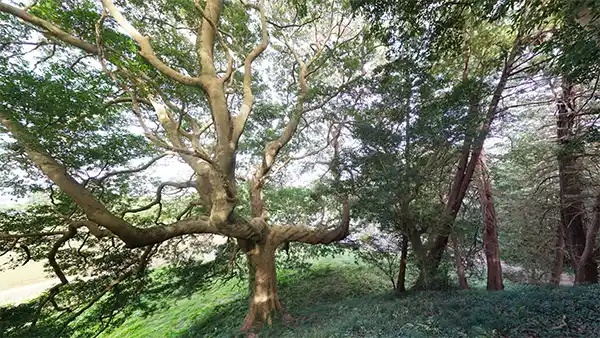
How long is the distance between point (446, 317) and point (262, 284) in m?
3.49

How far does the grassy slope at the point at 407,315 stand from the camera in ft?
9.62

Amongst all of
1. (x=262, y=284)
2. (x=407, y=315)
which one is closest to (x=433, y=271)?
(x=407, y=315)

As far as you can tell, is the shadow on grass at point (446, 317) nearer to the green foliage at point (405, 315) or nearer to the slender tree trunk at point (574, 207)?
the green foliage at point (405, 315)

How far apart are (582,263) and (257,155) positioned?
9.68 metres

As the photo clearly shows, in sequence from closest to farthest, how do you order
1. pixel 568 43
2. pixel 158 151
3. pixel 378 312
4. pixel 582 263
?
pixel 568 43
pixel 378 312
pixel 158 151
pixel 582 263

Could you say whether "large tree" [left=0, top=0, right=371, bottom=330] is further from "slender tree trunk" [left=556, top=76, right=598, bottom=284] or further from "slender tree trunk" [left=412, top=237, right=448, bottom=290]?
"slender tree trunk" [left=556, top=76, right=598, bottom=284]

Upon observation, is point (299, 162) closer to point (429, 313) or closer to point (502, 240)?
point (429, 313)

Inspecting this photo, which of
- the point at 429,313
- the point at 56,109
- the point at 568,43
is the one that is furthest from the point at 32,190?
the point at 568,43

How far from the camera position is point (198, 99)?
5.73m

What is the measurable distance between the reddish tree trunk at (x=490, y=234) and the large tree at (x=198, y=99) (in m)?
3.97

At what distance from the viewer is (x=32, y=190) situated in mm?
4316

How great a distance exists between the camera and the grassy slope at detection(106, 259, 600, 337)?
2934 mm

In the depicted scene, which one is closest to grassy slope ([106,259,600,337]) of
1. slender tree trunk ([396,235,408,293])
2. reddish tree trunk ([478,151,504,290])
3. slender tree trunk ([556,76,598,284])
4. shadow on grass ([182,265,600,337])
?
shadow on grass ([182,265,600,337])

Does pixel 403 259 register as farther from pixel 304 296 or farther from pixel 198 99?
pixel 198 99
